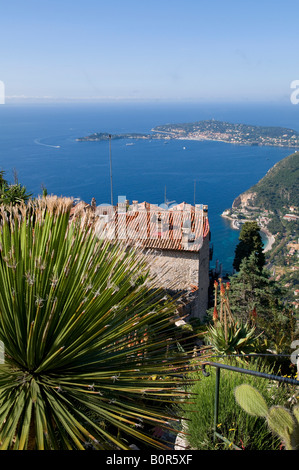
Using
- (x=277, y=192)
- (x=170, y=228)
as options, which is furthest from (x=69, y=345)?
(x=277, y=192)

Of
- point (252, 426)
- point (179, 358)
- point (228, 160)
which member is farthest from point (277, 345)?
point (228, 160)

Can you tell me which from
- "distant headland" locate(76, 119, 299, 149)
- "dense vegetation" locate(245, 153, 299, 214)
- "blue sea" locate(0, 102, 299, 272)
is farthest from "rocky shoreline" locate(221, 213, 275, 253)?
"distant headland" locate(76, 119, 299, 149)

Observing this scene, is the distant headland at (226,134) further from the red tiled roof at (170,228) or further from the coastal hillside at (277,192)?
the red tiled roof at (170,228)

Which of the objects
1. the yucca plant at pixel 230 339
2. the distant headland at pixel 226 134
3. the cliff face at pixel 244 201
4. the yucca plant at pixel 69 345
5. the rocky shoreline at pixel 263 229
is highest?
the distant headland at pixel 226 134

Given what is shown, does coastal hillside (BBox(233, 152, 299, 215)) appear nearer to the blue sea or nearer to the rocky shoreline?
the blue sea

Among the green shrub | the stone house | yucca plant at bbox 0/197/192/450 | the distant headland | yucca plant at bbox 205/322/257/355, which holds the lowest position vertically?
the stone house

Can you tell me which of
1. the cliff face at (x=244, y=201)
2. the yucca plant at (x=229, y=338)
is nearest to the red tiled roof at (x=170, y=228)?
the yucca plant at (x=229, y=338)

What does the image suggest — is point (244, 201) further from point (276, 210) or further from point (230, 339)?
point (230, 339)
